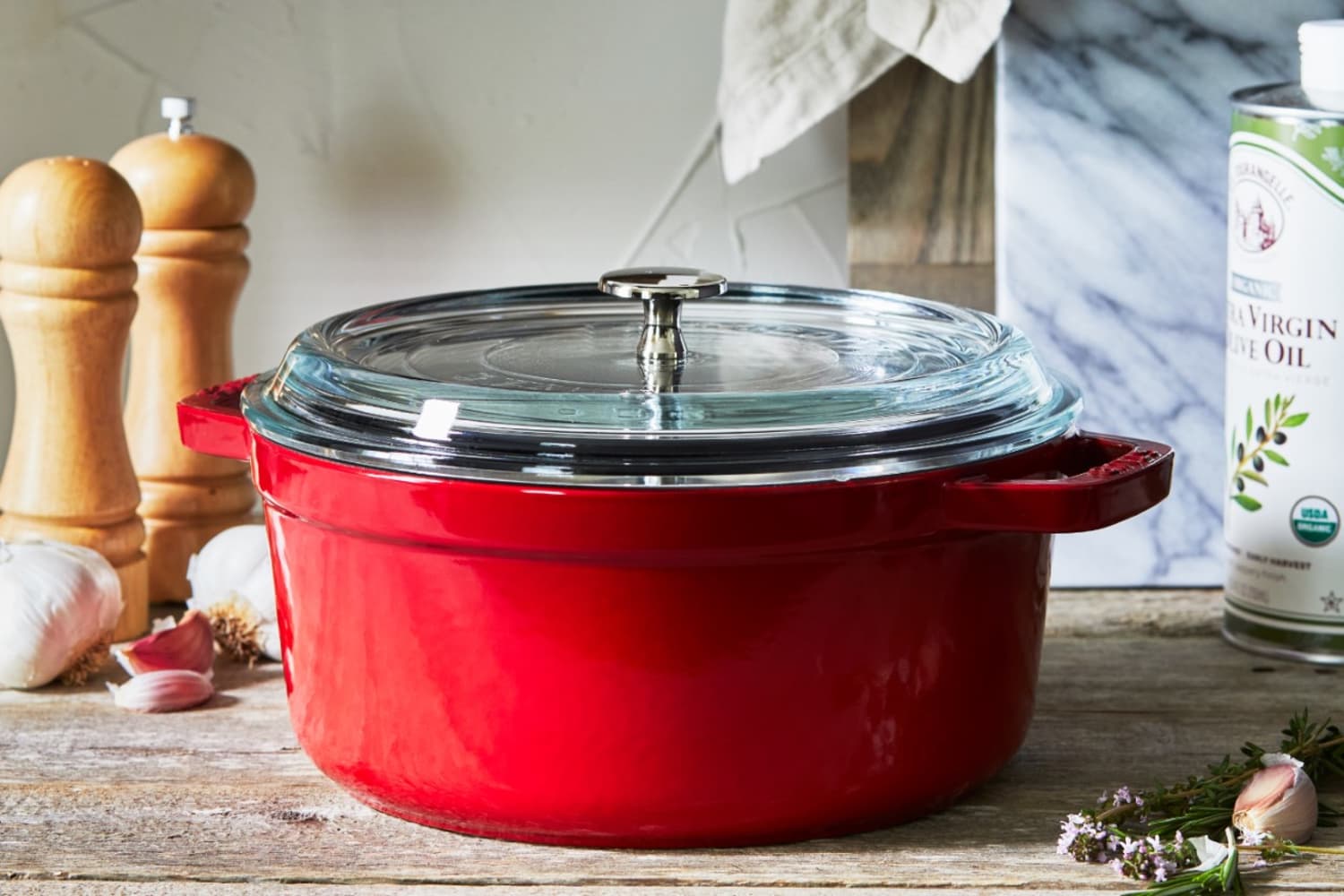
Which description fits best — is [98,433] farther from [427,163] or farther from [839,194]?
[839,194]

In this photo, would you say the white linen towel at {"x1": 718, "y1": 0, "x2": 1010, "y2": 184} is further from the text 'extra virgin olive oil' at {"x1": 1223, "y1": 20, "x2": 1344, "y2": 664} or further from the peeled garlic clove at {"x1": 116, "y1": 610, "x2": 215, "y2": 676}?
the peeled garlic clove at {"x1": 116, "y1": 610, "x2": 215, "y2": 676}

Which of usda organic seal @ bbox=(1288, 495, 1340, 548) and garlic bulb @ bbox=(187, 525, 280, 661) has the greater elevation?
usda organic seal @ bbox=(1288, 495, 1340, 548)

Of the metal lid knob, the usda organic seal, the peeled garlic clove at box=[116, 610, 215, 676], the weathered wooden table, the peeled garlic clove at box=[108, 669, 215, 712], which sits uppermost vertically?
the metal lid knob

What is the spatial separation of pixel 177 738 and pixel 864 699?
332mm

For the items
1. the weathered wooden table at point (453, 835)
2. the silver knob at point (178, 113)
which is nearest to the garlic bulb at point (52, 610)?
the weathered wooden table at point (453, 835)

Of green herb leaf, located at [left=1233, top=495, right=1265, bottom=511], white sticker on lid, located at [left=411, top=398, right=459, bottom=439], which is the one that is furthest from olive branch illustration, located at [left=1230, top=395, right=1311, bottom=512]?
white sticker on lid, located at [left=411, top=398, right=459, bottom=439]

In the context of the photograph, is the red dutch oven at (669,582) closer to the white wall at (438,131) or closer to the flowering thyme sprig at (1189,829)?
the flowering thyme sprig at (1189,829)

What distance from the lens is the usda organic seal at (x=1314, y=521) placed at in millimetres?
829

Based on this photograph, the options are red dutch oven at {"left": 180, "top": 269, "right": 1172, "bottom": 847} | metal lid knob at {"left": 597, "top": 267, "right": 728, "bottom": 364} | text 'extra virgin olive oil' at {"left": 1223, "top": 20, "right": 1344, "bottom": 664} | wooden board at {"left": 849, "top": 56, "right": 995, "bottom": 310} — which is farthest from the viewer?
wooden board at {"left": 849, "top": 56, "right": 995, "bottom": 310}

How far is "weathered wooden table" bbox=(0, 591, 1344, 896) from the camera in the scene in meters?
0.63

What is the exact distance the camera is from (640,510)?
577 mm

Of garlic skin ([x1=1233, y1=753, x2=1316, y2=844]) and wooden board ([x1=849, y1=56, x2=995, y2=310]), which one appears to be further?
wooden board ([x1=849, y1=56, x2=995, y2=310])

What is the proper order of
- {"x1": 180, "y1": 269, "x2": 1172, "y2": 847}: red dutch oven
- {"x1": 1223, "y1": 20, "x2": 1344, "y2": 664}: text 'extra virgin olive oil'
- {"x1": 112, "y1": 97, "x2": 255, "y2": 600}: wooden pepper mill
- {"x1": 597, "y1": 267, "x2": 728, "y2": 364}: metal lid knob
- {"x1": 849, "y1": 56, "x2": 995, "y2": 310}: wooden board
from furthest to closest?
{"x1": 849, "y1": 56, "x2": 995, "y2": 310}: wooden board < {"x1": 112, "y1": 97, "x2": 255, "y2": 600}: wooden pepper mill < {"x1": 1223, "y1": 20, "x2": 1344, "y2": 664}: text 'extra virgin olive oil' < {"x1": 597, "y1": 267, "x2": 728, "y2": 364}: metal lid knob < {"x1": 180, "y1": 269, "x2": 1172, "y2": 847}: red dutch oven

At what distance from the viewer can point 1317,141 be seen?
78cm
